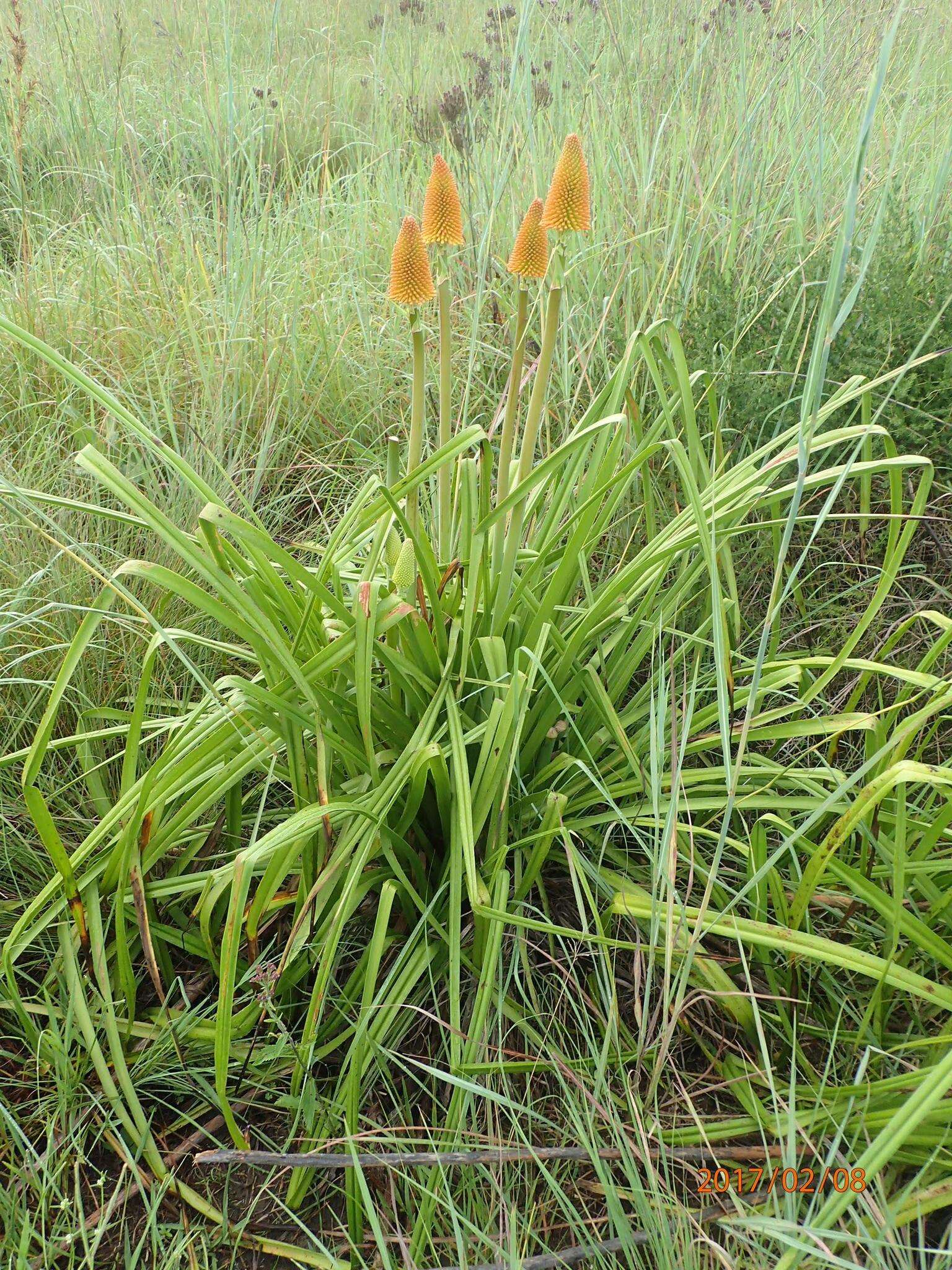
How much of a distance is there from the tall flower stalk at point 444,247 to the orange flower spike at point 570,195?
150mm

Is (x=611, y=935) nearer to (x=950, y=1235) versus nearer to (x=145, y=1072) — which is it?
(x=950, y=1235)

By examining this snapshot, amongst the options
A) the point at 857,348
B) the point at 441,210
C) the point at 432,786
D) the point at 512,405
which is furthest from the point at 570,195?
the point at 857,348

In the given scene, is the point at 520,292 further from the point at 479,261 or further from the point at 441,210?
the point at 479,261

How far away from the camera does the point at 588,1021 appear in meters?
1.51

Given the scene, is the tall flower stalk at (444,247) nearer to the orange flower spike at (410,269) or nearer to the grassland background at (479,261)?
the orange flower spike at (410,269)

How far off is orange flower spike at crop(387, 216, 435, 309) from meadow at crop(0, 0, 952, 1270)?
9cm

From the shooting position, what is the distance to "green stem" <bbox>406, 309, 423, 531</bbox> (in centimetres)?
151

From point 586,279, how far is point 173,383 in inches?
53.7

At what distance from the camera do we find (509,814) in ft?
5.70

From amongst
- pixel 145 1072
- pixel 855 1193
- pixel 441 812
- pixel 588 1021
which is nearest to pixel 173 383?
pixel 441 812

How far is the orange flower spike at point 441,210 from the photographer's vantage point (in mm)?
1447

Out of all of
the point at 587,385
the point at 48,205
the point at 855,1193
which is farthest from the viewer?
the point at 48,205

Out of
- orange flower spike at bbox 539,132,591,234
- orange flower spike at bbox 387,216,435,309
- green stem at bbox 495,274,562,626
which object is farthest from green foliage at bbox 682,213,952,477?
orange flower spike at bbox 387,216,435,309

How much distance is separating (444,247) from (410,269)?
0.11 metres
